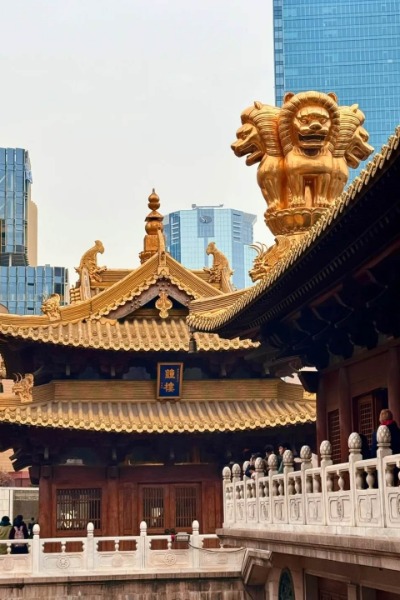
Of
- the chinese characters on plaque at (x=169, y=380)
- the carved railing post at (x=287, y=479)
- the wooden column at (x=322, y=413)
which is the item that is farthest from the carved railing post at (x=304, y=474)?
the chinese characters on plaque at (x=169, y=380)

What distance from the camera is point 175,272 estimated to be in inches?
1436

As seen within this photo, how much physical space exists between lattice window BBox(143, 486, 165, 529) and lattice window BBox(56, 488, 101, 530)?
129cm

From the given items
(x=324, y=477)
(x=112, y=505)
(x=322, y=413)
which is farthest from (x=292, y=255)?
(x=112, y=505)

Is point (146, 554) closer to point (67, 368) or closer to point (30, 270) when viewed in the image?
point (67, 368)

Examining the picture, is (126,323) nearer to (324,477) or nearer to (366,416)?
(366,416)

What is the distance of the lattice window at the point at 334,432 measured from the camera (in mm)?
22672

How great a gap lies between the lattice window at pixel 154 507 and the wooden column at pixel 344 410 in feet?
40.7

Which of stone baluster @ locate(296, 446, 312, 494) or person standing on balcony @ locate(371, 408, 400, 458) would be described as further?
stone baluster @ locate(296, 446, 312, 494)

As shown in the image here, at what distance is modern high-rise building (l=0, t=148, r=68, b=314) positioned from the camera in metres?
150

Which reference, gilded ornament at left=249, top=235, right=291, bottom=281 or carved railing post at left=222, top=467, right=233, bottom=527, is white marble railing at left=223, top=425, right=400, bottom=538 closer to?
carved railing post at left=222, top=467, right=233, bottom=527

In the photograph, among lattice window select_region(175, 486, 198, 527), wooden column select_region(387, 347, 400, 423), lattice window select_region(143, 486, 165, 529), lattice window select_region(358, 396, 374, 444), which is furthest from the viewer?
lattice window select_region(175, 486, 198, 527)

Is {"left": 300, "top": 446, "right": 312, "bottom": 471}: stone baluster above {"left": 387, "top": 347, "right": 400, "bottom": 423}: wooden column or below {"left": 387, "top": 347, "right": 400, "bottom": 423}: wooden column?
below

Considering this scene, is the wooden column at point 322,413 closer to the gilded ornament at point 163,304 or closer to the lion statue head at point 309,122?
the lion statue head at point 309,122

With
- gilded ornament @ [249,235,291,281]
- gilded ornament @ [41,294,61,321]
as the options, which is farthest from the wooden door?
gilded ornament @ [249,235,291,281]
